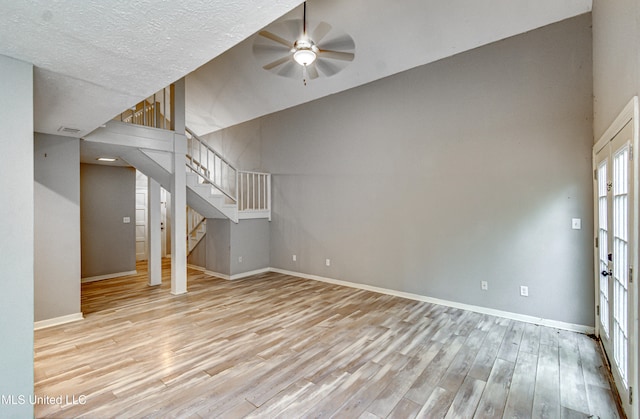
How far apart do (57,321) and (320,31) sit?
4.65 metres

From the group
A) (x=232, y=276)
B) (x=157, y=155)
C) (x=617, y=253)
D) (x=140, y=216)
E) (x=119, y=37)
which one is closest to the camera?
(x=119, y=37)

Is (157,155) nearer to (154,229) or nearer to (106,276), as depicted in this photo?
(154,229)

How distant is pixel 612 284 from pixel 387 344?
200 cm

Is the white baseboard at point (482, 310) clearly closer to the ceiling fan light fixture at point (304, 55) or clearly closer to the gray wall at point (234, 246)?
the gray wall at point (234, 246)

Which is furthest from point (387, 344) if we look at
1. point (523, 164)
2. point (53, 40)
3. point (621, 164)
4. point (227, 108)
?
point (227, 108)

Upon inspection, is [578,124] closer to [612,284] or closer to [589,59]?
[589,59]

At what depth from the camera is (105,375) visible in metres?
2.56

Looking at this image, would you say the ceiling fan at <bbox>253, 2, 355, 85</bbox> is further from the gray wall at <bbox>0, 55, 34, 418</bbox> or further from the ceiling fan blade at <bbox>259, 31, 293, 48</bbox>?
the gray wall at <bbox>0, 55, 34, 418</bbox>

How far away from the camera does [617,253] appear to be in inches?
90.6

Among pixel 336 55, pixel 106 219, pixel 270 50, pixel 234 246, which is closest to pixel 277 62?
pixel 270 50

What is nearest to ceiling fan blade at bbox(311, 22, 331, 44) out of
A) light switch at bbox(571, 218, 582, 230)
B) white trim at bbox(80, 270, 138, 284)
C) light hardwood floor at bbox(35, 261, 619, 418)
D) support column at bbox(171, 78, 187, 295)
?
support column at bbox(171, 78, 187, 295)

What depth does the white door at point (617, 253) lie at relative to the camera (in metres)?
1.91

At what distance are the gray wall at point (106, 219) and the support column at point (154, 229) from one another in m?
1.34

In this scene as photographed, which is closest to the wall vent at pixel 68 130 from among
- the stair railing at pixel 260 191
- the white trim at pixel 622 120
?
the stair railing at pixel 260 191
